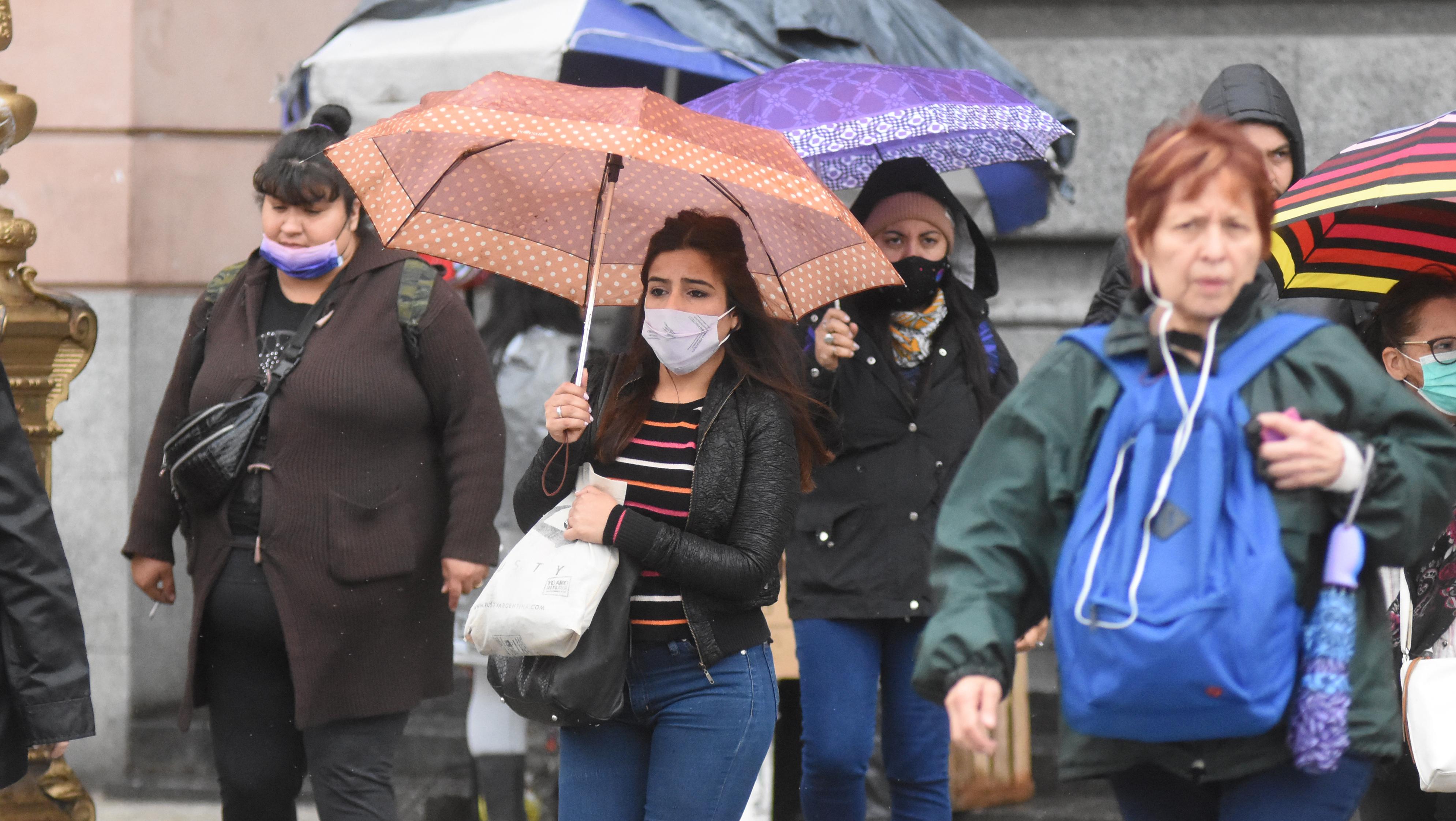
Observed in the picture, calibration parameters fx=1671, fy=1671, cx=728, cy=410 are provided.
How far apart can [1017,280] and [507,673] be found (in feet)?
13.3

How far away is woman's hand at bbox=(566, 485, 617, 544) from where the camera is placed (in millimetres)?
3199

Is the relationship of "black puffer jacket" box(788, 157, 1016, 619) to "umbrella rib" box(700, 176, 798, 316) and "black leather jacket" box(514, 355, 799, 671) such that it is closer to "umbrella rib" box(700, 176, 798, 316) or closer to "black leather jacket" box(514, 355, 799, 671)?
"umbrella rib" box(700, 176, 798, 316)

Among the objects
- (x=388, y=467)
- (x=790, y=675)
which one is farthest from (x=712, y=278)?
(x=790, y=675)

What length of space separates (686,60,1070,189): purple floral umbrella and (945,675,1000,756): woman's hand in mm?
1925

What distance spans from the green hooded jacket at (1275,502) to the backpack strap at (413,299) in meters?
1.93

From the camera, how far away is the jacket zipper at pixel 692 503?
10.7 feet

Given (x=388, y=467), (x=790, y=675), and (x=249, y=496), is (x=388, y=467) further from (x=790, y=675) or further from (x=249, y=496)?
(x=790, y=675)

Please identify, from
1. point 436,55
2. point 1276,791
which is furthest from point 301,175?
point 1276,791

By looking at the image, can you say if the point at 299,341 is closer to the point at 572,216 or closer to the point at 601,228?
the point at 572,216

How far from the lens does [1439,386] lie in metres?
3.31

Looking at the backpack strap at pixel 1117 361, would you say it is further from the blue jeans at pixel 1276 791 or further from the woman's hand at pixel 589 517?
the woman's hand at pixel 589 517

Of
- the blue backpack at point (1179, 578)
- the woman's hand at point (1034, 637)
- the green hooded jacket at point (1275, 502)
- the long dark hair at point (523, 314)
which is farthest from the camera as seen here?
the long dark hair at point (523, 314)

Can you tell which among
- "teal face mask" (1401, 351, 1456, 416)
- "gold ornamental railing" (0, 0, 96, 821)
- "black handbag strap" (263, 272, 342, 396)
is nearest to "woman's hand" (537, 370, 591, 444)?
"black handbag strap" (263, 272, 342, 396)

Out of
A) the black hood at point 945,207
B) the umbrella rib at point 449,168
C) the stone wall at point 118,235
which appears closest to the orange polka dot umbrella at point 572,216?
the umbrella rib at point 449,168
